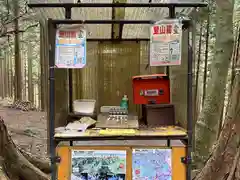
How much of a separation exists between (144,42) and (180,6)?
1237 millimetres

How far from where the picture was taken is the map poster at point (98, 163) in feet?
9.02

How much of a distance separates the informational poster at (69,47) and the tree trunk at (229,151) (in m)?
1.72

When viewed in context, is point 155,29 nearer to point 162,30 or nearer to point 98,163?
point 162,30

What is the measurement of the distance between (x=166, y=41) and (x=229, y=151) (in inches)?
64.7

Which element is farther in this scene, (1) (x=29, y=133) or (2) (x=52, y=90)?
(1) (x=29, y=133)

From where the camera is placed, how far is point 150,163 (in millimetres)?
2773

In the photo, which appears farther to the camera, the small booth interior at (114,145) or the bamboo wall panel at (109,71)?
the bamboo wall panel at (109,71)

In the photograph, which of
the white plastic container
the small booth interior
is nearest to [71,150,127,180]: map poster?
the small booth interior

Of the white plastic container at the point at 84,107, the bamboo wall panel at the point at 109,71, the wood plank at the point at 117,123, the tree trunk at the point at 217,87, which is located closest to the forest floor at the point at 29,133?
the tree trunk at the point at 217,87

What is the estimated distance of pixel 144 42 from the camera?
152 inches

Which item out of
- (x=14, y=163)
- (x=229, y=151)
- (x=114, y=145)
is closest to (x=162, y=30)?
(x=114, y=145)

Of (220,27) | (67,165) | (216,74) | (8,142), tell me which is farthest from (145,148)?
(220,27)

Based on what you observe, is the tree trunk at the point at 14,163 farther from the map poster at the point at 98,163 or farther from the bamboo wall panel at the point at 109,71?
the map poster at the point at 98,163

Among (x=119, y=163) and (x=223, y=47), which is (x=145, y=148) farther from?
(x=223, y=47)
